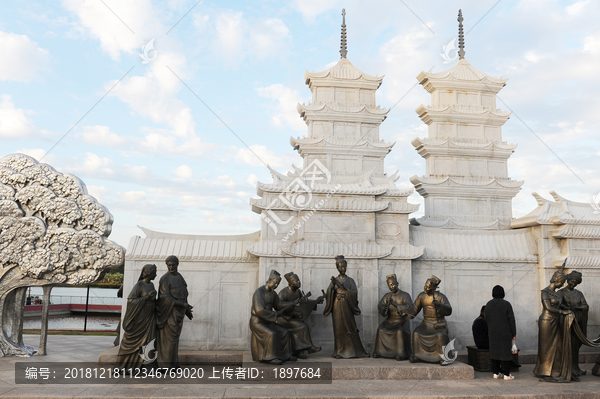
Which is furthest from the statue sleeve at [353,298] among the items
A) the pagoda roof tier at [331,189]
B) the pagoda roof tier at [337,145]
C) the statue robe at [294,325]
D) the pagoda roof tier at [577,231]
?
the pagoda roof tier at [337,145]

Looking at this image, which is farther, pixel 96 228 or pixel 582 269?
pixel 582 269

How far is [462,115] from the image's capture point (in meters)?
16.3

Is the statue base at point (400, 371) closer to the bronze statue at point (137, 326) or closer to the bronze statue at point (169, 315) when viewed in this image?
the bronze statue at point (169, 315)

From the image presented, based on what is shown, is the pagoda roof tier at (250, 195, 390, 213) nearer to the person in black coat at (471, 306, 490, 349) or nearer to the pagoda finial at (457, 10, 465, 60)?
the person in black coat at (471, 306, 490, 349)

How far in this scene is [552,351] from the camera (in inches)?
288

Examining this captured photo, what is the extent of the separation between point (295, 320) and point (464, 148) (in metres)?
10.5

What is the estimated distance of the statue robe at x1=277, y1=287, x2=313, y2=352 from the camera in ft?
27.2

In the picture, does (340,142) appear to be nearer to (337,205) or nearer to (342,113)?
(342,113)

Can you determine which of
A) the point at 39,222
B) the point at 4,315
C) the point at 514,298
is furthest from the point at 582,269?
the point at 4,315

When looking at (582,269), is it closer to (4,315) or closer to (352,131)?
(352,131)

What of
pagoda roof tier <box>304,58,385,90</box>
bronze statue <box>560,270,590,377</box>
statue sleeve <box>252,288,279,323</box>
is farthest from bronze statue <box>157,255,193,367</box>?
pagoda roof tier <box>304,58,385,90</box>

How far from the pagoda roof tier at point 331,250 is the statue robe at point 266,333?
1.61 meters

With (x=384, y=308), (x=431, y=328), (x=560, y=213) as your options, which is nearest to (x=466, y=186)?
(x=560, y=213)

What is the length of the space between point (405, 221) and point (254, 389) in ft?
17.0
